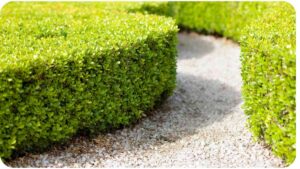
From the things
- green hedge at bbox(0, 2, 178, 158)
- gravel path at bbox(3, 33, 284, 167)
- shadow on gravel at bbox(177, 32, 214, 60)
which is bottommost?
shadow on gravel at bbox(177, 32, 214, 60)

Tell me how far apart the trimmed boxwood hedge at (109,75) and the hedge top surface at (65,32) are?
0.05ft

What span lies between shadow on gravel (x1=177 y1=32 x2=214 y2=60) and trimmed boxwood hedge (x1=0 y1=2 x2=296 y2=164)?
407 centimetres

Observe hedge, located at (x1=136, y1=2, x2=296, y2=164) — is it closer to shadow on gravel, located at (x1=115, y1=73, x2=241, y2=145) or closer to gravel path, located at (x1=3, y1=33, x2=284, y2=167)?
gravel path, located at (x1=3, y1=33, x2=284, y2=167)

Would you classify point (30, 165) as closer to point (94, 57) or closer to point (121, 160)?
point (121, 160)

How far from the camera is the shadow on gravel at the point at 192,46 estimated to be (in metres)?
12.5

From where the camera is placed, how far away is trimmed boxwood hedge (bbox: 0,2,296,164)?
5809 mm

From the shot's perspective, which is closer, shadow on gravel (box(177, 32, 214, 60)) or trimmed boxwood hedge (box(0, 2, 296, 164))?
trimmed boxwood hedge (box(0, 2, 296, 164))

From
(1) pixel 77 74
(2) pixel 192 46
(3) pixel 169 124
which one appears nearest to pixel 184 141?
(3) pixel 169 124

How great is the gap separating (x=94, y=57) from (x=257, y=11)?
21.4 feet

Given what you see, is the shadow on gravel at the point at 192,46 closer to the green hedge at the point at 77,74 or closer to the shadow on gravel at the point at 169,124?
the shadow on gravel at the point at 169,124

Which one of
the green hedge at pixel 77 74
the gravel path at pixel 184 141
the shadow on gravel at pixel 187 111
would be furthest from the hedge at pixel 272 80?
the green hedge at pixel 77 74

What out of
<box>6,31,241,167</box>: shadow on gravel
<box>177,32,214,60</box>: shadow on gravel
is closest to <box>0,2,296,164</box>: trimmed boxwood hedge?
<box>6,31,241,167</box>: shadow on gravel

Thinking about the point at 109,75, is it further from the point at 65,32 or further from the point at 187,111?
the point at 187,111

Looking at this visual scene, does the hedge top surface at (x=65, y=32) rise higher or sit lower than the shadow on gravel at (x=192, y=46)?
higher
